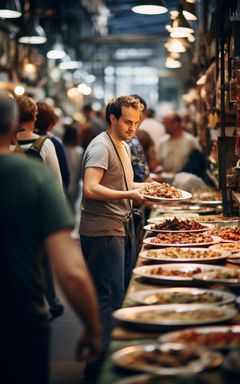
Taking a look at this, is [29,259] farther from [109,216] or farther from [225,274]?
[109,216]

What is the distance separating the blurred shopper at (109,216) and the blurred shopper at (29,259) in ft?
9.21

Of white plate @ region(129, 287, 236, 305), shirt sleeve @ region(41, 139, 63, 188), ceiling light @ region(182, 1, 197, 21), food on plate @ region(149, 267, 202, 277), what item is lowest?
food on plate @ region(149, 267, 202, 277)

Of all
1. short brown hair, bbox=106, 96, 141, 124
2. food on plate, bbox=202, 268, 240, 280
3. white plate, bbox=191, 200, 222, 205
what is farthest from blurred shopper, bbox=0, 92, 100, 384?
white plate, bbox=191, 200, 222, 205

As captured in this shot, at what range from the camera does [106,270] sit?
6402mm

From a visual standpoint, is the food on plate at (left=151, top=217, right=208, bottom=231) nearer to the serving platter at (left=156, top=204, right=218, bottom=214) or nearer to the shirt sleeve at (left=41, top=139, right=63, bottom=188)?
the shirt sleeve at (left=41, top=139, right=63, bottom=188)

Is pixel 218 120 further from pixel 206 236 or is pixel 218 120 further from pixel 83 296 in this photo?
pixel 83 296

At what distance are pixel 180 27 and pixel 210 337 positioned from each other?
22.4 feet

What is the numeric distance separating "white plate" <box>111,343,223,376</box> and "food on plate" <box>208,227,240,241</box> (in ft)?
9.83

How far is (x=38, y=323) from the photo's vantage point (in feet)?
11.6

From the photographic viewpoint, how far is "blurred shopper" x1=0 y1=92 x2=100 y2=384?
339 centimetres

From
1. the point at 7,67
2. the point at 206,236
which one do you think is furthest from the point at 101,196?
the point at 7,67

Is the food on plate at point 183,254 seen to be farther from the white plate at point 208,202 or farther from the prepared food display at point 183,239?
the white plate at point 208,202

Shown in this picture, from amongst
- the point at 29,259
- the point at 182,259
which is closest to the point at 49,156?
the point at 182,259

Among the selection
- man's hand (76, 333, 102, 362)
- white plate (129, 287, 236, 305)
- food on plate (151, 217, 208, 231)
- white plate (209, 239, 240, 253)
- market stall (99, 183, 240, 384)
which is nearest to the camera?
market stall (99, 183, 240, 384)
